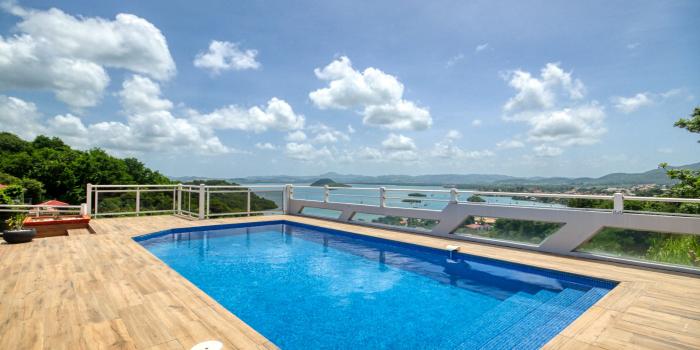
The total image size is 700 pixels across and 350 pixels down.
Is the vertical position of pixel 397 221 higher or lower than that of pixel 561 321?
higher

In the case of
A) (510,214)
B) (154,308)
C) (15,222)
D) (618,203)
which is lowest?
(154,308)

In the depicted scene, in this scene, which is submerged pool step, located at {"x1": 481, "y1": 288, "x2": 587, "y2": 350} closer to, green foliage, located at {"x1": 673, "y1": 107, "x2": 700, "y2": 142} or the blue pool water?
the blue pool water

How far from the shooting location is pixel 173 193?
31.1 ft

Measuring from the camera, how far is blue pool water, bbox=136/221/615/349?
286 cm

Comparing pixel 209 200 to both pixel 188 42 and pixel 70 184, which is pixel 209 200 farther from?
pixel 70 184

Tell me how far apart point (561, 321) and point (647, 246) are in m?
2.47

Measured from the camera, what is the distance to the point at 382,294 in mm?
3920

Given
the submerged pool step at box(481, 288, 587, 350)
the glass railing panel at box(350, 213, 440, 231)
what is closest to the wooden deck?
the submerged pool step at box(481, 288, 587, 350)

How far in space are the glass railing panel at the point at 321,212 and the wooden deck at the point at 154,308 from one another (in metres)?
4.87

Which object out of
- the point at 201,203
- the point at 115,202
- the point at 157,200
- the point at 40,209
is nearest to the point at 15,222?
the point at 40,209

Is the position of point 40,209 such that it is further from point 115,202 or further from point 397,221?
point 397,221

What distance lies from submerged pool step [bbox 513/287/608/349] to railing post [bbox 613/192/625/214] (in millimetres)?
1399

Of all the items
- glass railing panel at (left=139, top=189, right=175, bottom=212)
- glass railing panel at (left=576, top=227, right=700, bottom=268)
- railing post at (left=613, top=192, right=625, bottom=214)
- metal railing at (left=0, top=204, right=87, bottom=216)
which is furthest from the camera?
glass railing panel at (left=139, top=189, right=175, bottom=212)

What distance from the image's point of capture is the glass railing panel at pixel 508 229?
210 inches
